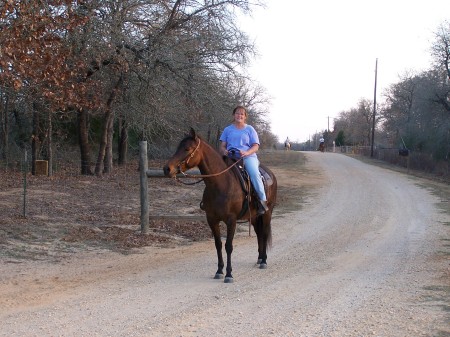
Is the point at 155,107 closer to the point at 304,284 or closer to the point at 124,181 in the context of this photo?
the point at 124,181

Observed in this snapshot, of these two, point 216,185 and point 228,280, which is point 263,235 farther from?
point 216,185

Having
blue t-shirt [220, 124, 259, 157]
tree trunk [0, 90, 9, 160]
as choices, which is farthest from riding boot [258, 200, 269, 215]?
tree trunk [0, 90, 9, 160]

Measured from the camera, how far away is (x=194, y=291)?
668 centimetres

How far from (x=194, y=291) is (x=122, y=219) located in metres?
5.74

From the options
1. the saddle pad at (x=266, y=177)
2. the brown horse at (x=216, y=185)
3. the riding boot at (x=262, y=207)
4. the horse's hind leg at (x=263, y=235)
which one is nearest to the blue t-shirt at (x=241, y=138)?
the brown horse at (x=216, y=185)

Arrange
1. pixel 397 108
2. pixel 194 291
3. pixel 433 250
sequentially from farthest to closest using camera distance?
1. pixel 397 108
2. pixel 433 250
3. pixel 194 291

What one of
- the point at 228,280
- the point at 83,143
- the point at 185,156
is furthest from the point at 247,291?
the point at 83,143

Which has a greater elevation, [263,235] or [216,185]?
[216,185]

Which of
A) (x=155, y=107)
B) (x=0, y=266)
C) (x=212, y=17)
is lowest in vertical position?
(x=0, y=266)

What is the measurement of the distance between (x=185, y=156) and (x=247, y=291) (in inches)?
80.3

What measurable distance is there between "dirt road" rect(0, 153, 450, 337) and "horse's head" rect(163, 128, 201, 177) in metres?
1.62

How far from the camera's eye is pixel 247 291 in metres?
6.68

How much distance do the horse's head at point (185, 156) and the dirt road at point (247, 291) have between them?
162 cm

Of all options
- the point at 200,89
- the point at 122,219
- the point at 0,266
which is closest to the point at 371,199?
the point at 200,89
